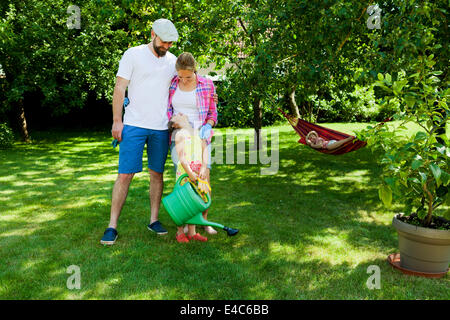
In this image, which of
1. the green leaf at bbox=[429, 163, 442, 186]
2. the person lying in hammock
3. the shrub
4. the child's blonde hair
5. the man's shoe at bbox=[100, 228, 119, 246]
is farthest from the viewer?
the shrub

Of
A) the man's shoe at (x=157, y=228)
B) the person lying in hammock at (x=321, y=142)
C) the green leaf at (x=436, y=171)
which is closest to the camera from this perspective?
the green leaf at (x=436, y=171)

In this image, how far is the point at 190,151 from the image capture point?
2.72 metres

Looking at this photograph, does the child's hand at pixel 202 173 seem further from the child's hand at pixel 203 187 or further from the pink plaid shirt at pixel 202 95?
the pink plaid shirt at pixel 202 95

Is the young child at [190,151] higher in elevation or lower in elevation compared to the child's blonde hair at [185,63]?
lower

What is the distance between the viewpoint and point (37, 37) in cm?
690

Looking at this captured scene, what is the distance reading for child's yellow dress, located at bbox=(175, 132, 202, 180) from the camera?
2705 millimetres

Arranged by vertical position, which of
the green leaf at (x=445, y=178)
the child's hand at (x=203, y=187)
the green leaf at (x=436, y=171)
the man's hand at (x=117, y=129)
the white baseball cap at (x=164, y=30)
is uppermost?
the white baseball cap at (x=164, y=30)

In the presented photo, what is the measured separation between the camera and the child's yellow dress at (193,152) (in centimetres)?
271

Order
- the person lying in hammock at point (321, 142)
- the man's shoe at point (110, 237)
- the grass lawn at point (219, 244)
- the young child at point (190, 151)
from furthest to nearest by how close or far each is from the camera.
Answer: the person lying in hammock at point (321, 142), the man's shoe at point (110, 237), the young child at point (190, 151), the grass lawn at point (219, 244)

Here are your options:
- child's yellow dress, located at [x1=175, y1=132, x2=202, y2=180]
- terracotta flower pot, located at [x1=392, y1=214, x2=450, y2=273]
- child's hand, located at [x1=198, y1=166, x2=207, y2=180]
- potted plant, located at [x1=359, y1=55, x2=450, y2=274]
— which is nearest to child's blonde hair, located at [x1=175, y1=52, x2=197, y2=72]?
child's yellow dress, located at [x1=175, y1=132, x2=202, y2=180]

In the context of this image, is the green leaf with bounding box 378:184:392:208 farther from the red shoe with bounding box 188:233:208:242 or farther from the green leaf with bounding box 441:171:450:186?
the red shoe with bounding box 188:233:208:242

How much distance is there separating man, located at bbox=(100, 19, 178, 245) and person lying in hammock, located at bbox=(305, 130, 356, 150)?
2.42 m

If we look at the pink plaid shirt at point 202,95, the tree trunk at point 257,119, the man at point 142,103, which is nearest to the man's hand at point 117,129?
the man at point 142,103

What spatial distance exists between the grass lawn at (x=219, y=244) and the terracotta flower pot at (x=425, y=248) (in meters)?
0.09
